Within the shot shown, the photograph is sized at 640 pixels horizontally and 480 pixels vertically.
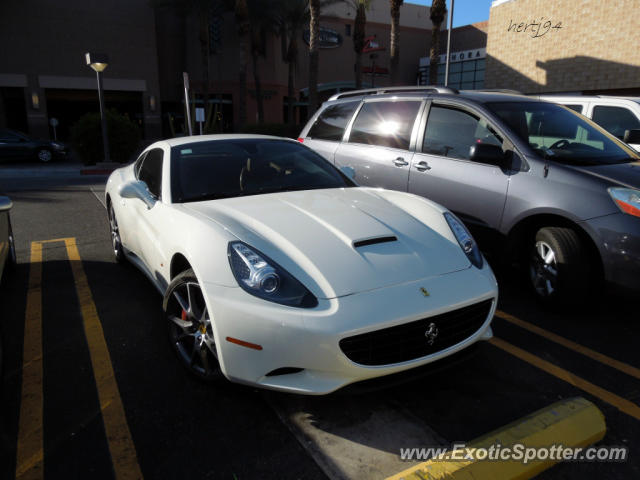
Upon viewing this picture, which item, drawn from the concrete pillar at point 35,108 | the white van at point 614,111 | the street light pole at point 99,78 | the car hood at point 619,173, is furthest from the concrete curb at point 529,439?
the concrete pillar at point 35,108

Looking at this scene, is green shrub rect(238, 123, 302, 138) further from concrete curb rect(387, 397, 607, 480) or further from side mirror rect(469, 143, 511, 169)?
concrete curb rect(387, 397, 607, 480)

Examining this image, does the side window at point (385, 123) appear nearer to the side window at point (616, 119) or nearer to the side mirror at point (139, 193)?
the side mirror at point (139, 193)

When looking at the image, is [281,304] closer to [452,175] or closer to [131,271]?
[452,175]

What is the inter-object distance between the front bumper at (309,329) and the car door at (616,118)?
20.3 feet

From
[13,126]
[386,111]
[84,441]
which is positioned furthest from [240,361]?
[13,126]

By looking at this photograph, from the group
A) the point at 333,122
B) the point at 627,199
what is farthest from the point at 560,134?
the point at 333,122

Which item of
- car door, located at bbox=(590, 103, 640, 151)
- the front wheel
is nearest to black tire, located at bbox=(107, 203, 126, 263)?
the front wheel

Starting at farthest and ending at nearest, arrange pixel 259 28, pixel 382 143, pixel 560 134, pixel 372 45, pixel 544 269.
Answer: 1. pixel 372 45
2. pixel 259 28
3. pixel 382 143
4. pixel 560 134
5. pixel 544 269

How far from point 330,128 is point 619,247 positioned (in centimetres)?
377

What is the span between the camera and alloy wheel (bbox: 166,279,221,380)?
2.73 meters

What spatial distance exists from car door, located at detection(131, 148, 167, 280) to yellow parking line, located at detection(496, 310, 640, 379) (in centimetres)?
269

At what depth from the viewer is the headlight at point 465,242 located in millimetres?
2939

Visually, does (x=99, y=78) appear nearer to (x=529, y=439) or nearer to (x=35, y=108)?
(x=35, y=108)

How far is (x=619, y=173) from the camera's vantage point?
12.4 feet
